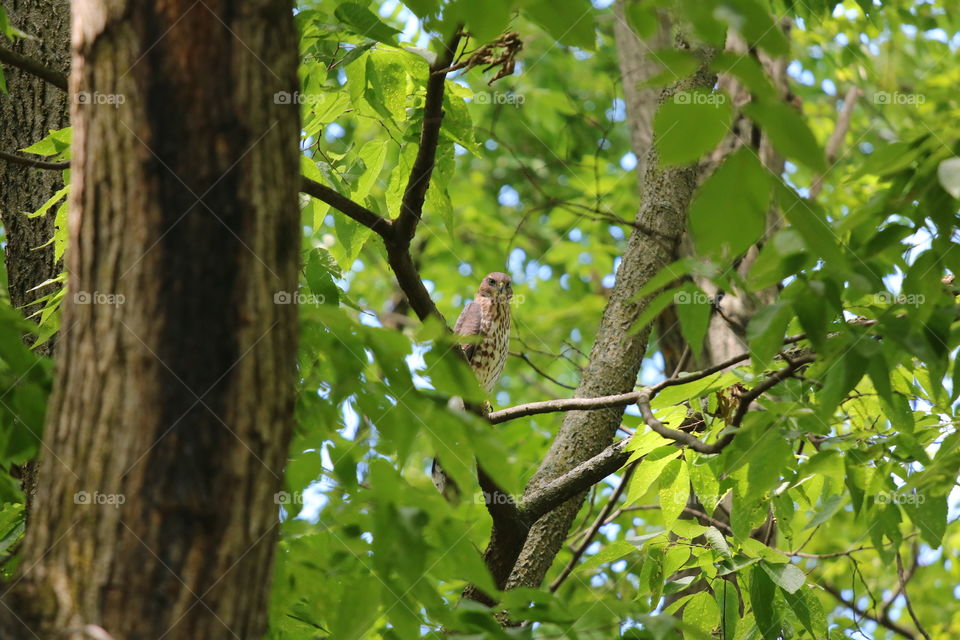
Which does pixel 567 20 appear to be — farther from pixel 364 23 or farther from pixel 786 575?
pixel 786 575

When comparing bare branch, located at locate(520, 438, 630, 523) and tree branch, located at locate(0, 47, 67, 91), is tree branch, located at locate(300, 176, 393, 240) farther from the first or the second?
bare branch, located at locate(520, 438, 630, 523)

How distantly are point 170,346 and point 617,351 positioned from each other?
269 centimetres

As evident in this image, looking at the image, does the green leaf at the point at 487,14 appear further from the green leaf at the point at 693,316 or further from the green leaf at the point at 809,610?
the green leaf at the point at 809,610

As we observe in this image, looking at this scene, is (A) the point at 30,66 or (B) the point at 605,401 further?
(B) the point at 605,401

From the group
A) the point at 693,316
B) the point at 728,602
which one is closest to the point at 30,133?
the point at 693,316

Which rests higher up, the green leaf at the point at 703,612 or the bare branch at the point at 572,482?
the bare branch at the point at 572,482

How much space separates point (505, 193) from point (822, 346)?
863 centimetres

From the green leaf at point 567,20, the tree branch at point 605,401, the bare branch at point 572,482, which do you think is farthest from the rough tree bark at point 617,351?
the green leaf at point 567,20

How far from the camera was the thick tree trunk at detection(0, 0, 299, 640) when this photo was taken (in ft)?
4.40

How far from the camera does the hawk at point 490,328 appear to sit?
239 inches

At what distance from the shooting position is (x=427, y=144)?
2.38 meters

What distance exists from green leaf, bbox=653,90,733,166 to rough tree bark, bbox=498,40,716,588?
2074 millimetres

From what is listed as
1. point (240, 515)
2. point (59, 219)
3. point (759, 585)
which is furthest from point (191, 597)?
point (59, 219)

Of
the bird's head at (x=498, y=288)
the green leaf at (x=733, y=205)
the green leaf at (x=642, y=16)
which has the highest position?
the bird's head at (x=498, y=288)
